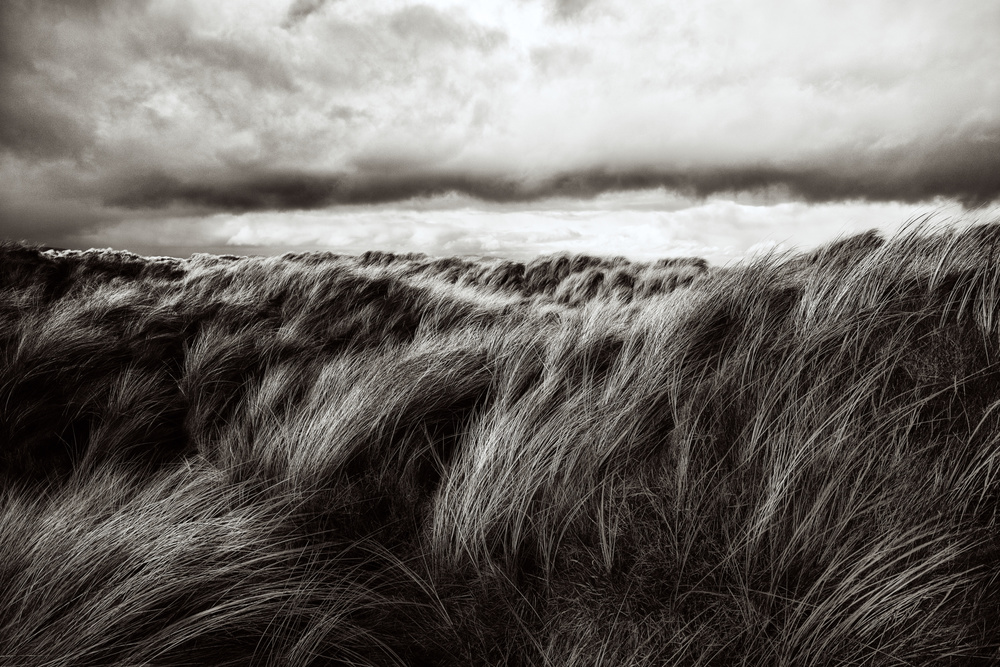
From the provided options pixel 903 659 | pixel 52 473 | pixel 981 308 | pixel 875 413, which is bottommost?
pixel 903 659

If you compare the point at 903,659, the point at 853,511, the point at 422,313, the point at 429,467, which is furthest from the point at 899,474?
the point at 422,313

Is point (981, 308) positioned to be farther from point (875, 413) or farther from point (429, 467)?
point (429, 467)

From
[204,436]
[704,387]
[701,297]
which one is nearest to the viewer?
[704,387]

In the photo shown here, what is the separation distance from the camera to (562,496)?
1.55 metres

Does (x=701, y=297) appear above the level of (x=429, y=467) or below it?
above

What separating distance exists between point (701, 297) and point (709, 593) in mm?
2107

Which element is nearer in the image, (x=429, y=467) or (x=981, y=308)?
(x=981, y=308)

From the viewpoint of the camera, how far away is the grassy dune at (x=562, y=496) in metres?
1.09

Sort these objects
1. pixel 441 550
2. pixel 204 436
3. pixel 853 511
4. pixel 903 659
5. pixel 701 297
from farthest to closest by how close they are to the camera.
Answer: pixel 701 297 → pixel 204 436 → pixel 441 550 → pixel 853 511 → pixel 903 659

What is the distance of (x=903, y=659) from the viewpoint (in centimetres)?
95

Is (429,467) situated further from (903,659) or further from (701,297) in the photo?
(701,297)

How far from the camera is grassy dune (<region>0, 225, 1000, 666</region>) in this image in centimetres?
A: 109

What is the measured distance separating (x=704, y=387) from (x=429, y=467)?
119 cm

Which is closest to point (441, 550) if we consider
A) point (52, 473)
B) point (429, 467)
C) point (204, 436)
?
point (429, 467)
